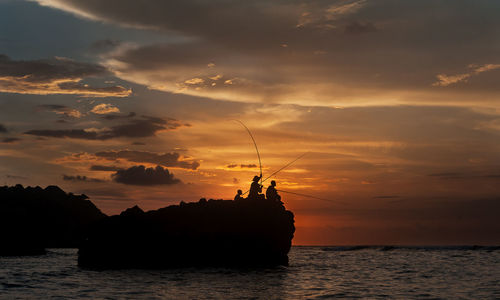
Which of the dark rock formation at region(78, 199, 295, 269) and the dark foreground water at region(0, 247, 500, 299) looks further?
the dark rock formation at region(78, 199, 295, 269)

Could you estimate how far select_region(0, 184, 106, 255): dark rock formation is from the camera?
70125mm

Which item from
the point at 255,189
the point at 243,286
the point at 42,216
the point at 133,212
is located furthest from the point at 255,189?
the point at 42,216

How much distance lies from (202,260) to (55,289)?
46.1 ft

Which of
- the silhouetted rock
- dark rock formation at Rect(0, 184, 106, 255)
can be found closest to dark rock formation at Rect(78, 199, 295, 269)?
the silhouetted rock

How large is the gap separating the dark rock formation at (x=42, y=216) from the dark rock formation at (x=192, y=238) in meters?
39.8

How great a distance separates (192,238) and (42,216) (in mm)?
92976

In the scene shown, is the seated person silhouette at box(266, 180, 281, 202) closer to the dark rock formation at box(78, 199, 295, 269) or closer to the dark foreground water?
the dark rock formation at box(78, 199, 295, 269)

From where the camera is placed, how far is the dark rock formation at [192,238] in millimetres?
33906

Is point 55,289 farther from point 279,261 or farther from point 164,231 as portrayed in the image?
point 279,261

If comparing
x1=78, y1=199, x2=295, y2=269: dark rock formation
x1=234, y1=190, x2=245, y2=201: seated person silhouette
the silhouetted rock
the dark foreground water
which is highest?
x1=234, y1=190, x2=245, y2=201: seated person silhouette

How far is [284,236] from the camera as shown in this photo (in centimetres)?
3531

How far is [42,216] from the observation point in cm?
11425

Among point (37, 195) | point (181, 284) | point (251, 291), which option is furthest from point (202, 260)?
point (37, 195)

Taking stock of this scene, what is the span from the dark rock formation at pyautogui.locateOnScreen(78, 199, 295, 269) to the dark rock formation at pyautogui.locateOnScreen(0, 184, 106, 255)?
39847 mm
